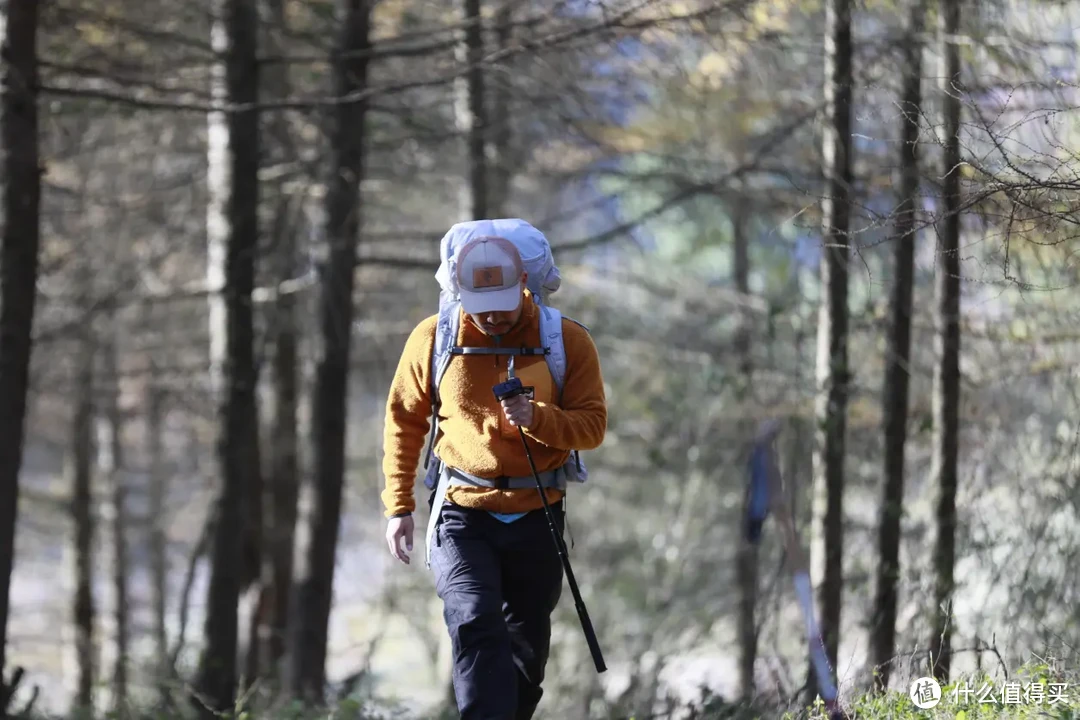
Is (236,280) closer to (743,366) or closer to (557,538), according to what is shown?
(743,366)

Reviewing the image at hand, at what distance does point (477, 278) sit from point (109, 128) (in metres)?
11.8

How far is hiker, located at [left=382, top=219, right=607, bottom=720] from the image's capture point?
4.45 metres

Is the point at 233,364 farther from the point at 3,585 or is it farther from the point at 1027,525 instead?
the point at 1027,525

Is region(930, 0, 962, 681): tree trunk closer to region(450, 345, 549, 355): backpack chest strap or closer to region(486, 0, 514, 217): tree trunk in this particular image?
region(486, 0, 514, 217): tree trunk

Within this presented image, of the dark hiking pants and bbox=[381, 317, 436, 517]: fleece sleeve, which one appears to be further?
bbox=[381, 317, 436, 517]: fleece sleeve

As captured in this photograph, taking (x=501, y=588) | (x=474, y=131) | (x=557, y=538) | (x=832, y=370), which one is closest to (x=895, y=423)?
(x=832, y=370)

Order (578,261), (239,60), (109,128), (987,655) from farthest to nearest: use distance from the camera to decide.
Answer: (578,261) < (109,128) < (239,60) < (987,655)

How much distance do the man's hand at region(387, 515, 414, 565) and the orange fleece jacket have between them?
47 millimetres

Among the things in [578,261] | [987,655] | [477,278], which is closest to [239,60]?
[477,278]

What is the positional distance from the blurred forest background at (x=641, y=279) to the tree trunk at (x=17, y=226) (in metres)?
0.02

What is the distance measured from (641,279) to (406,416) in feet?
45.3

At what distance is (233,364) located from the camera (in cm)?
993

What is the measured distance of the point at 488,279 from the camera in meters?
4.44

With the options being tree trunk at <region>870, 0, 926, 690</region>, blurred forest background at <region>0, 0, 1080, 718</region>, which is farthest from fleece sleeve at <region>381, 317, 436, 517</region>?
tree trunk at <region>870, 0, 926, 690</region>
